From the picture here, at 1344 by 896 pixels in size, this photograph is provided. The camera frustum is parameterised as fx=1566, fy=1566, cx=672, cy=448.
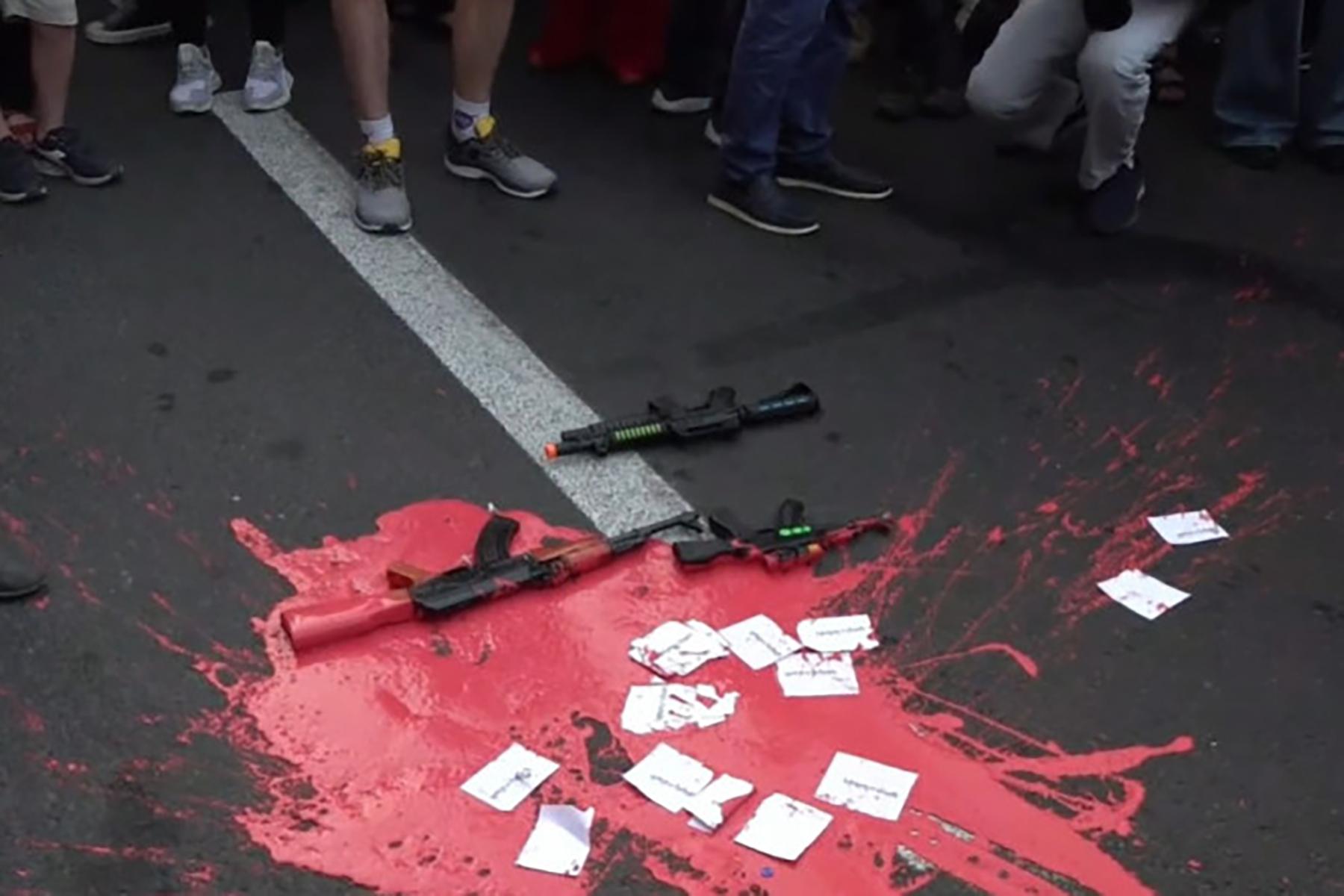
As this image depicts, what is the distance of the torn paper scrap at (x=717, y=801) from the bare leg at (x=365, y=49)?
238cm

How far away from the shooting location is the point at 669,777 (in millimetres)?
2570

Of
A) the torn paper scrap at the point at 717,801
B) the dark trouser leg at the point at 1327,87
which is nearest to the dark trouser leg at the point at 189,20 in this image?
the torn paper scrap at the point at 717,801

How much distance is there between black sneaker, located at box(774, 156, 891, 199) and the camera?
4539 millimetres

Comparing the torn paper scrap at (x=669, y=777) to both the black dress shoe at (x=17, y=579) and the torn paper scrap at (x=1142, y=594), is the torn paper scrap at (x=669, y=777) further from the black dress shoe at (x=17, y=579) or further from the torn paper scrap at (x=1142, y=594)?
the black dress shoe at (x=17, y=579)

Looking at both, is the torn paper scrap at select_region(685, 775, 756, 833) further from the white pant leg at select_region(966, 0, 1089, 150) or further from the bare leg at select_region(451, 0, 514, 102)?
the white pant leg at select_region(966, 0, 1089, 150)

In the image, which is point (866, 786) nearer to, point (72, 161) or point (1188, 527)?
point (1188, 527)

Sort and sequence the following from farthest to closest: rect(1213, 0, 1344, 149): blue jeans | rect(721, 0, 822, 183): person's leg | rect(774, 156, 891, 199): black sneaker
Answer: rect(1213, 0, 1344, 149): blue jeans → rect(774, 156, 891, 199): black sneaker → rect(721, 0, 822, 183): person's leg

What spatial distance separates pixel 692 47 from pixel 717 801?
3.05m

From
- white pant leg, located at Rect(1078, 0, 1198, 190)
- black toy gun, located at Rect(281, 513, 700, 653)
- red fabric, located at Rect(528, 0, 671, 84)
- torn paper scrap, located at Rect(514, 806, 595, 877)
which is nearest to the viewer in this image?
torn paper scrap, located at Rect(514, 806, 595, 877)

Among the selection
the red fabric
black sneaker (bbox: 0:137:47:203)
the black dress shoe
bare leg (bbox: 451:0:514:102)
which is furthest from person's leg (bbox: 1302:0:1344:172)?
the black dress shoe

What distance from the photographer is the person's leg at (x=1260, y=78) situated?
4.75 metres

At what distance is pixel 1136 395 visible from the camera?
3.71 metres

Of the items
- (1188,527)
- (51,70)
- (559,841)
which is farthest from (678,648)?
(51,70)

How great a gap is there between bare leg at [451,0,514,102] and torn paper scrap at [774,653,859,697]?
2.19 metres
